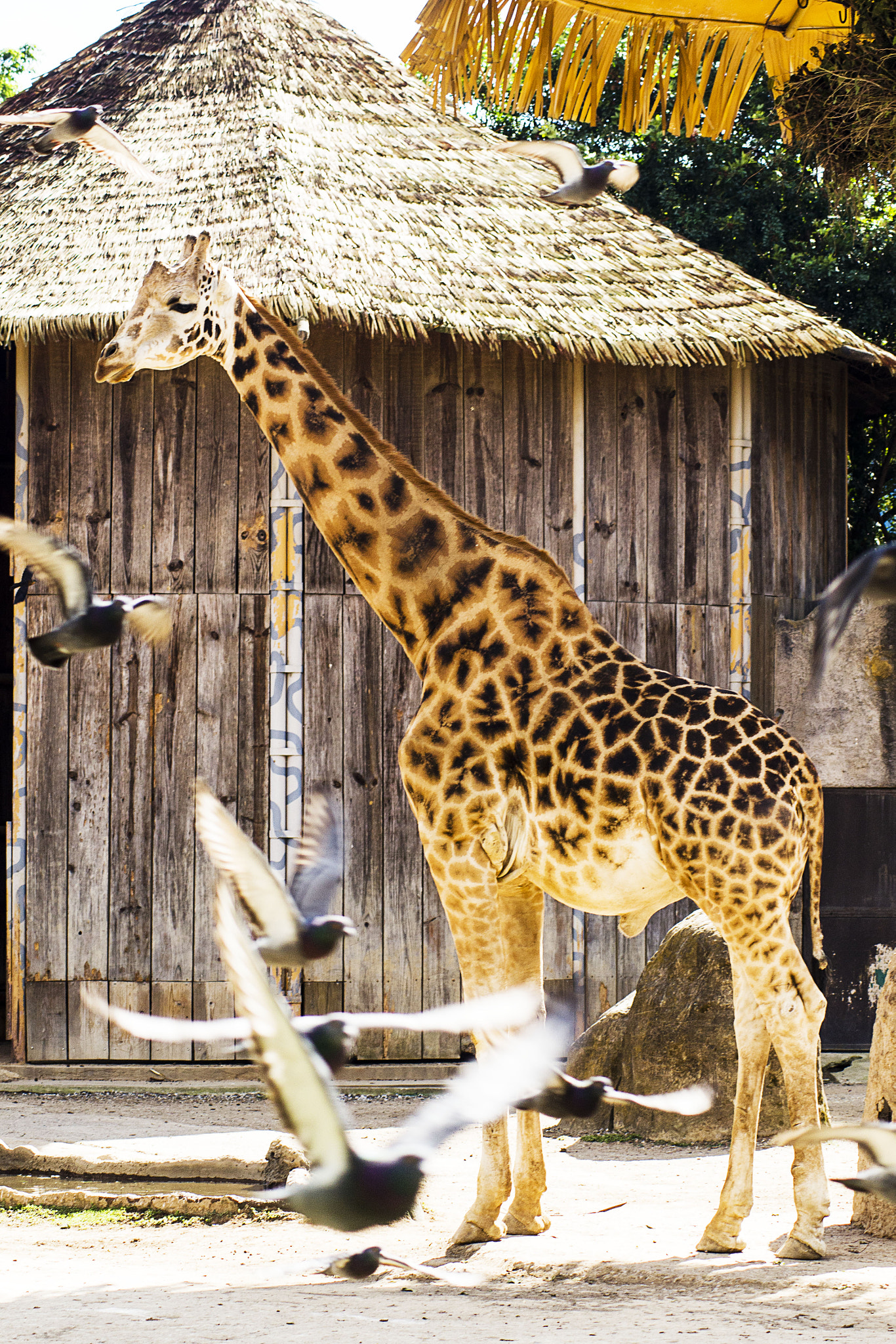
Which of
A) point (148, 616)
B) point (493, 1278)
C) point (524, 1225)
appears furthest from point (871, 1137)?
point (524, 1225)

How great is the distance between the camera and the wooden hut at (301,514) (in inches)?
313

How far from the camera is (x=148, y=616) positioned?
3.07 meters

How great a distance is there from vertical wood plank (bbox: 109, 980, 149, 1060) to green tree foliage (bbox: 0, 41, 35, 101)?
1211 cm

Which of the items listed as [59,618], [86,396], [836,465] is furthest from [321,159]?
[836,465]

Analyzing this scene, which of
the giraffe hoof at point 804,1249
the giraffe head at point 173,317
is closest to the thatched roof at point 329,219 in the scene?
the giraffe head at point 173,317

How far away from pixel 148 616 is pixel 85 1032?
559 centimetres

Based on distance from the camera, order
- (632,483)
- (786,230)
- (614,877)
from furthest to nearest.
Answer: (786,230)
(632,483)
(614,877)

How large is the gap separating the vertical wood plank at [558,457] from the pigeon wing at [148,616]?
5294 millimetres

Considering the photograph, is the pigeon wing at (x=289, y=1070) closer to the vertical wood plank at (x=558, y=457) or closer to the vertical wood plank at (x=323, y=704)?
the vertical wood plank at (x=323, y=704)

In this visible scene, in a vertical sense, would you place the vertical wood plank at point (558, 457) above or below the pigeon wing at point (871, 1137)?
above

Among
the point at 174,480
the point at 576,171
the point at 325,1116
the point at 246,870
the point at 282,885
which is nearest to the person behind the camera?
the point at 325,1116

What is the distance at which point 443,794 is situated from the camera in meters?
4.65

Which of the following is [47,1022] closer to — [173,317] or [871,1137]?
[173,317]

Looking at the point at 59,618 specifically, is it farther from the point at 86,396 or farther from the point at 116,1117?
→ the point at 116,1117
